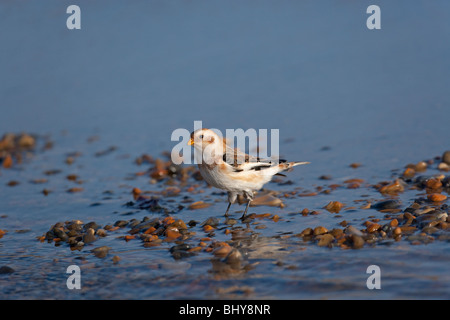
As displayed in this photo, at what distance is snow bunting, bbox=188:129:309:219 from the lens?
7391mm

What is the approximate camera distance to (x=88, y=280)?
5.67m

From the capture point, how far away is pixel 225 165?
7379 mm

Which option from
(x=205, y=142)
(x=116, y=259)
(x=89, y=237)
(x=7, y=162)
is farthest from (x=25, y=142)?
(x=116, y=259)

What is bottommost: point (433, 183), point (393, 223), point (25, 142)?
point (393, 223)

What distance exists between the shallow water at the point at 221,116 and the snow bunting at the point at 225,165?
17.8 inches

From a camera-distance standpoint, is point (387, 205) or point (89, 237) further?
point (387, 205)

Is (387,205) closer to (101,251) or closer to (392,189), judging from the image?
(392,189)

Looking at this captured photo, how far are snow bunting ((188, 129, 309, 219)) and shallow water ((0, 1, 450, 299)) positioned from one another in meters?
0.45

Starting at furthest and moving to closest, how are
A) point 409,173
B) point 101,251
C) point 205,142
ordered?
point 409,173, point 205,142, point 101,251

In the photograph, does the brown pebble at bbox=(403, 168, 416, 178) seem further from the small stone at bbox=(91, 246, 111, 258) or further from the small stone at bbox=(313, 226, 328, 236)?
the small stone at bbox=(91, 246, 111, 258)

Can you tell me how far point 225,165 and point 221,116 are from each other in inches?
174

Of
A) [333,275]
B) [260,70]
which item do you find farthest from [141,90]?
[333,275]

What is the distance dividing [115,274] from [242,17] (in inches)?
447
